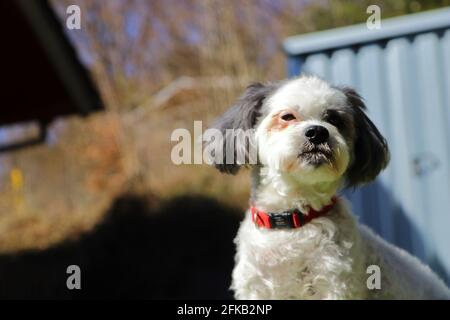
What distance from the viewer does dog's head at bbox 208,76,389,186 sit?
233 cm

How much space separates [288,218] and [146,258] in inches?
170

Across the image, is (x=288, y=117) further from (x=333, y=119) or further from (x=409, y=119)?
(x=409, y=119)

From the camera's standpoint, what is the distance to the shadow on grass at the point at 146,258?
6191 mm

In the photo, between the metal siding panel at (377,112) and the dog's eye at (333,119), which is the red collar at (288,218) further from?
the metal siding panel at (377,112)

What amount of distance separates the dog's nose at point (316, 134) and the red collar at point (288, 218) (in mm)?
338

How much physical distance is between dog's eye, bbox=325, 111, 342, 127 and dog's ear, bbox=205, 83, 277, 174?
0.28 meters

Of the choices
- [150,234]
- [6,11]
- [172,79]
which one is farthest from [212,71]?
[6,11]

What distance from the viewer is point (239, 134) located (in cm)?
252

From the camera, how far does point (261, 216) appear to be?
8.31 feet

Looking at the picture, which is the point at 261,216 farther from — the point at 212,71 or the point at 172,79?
Answer: the point at 172,79

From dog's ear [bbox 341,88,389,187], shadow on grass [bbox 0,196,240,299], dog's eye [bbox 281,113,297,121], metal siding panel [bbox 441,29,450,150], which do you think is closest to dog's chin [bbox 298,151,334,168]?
dog's eye [bbox 281,113,297,121]

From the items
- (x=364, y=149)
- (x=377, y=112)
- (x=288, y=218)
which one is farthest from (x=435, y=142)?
(x=288, y=218)

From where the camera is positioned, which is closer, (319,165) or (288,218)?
(319,165)
